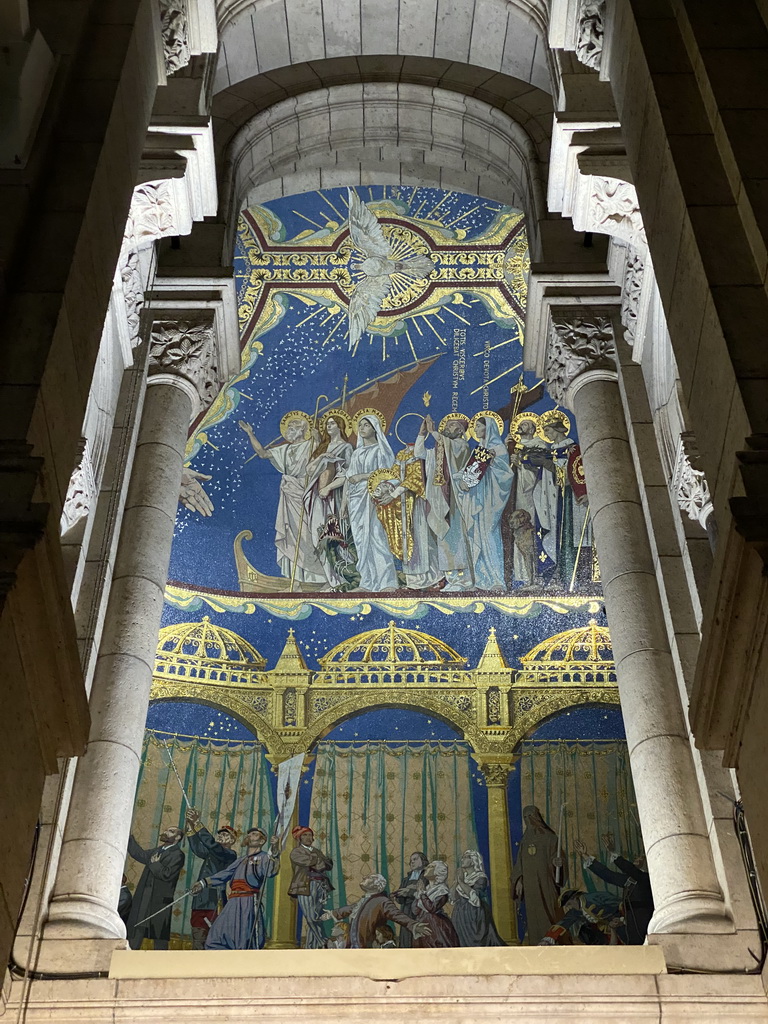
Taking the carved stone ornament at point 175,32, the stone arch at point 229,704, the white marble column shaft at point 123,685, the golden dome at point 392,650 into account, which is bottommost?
the white marble column shaft at point 123,685

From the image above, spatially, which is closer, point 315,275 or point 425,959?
point 425,959

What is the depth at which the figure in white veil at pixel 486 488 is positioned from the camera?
12.7m

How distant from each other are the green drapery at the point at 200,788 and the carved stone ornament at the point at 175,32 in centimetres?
637

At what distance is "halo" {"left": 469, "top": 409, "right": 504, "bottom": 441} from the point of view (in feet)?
42.8

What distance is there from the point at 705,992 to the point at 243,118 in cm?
717

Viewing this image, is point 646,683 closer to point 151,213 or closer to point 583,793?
point 151,213

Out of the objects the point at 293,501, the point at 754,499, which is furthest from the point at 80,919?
the point at 293,501

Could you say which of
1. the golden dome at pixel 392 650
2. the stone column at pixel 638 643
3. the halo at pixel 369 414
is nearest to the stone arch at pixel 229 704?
the golden dome at pixel 392 650

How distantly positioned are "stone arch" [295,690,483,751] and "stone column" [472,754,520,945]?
0.25 m

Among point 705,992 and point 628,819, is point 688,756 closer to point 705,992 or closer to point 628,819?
point 705,992

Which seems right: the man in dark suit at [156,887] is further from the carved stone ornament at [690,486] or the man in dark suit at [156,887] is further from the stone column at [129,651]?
the carved stone ornament at [690,486]

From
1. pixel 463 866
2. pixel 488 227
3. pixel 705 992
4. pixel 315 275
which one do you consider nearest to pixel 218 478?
pixel 315 275

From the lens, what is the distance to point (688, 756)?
6410mm

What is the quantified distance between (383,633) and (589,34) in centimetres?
700
